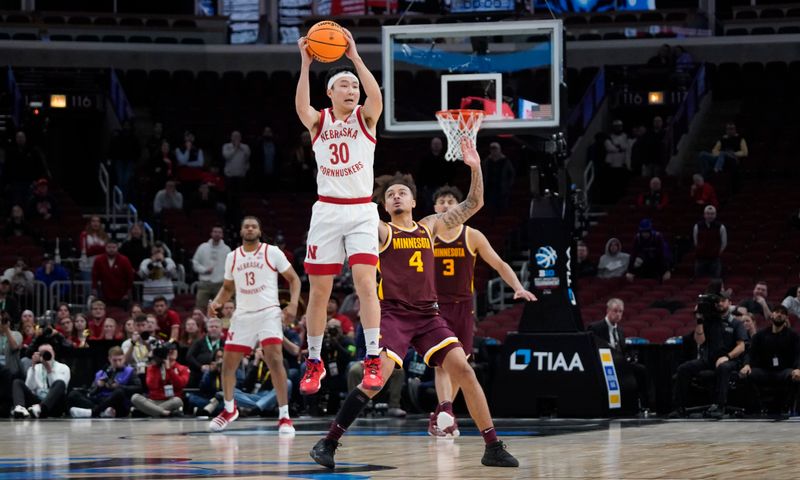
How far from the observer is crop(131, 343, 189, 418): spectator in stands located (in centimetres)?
1727

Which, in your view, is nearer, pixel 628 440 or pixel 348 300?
pixel 628 440

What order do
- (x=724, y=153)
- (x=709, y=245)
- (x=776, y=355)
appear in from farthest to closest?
(x=724, y=153), (x=709, y=245), (x=776, y=355)

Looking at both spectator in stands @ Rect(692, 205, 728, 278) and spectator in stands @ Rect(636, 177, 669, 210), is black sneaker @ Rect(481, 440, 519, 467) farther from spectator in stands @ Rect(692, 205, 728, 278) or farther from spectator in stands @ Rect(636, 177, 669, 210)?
spectator in stands @ Rect(636, 177, 669, 210)

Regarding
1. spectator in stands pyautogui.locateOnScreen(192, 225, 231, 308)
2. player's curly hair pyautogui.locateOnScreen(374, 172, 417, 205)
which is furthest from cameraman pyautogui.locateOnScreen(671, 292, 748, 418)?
spectator in stands pyautogui.locateOnScreen(192, 225, 231, 308)

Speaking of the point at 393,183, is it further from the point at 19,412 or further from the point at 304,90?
the point at 19,412

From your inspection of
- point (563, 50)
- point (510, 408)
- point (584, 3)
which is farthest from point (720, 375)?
point (584, 3)

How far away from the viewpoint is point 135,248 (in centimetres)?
2267

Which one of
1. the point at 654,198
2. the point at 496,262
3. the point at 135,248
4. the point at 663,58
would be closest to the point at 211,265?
the point at 135,248

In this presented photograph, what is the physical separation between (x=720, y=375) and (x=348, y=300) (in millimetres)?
6549

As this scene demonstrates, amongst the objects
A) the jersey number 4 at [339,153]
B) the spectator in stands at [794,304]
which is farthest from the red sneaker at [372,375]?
the spectator in stands at [794,304]

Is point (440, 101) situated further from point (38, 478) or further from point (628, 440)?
point (38, 478)

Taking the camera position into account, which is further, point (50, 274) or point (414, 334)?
point (50, 274)

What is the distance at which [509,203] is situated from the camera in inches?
992

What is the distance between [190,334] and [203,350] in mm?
535
